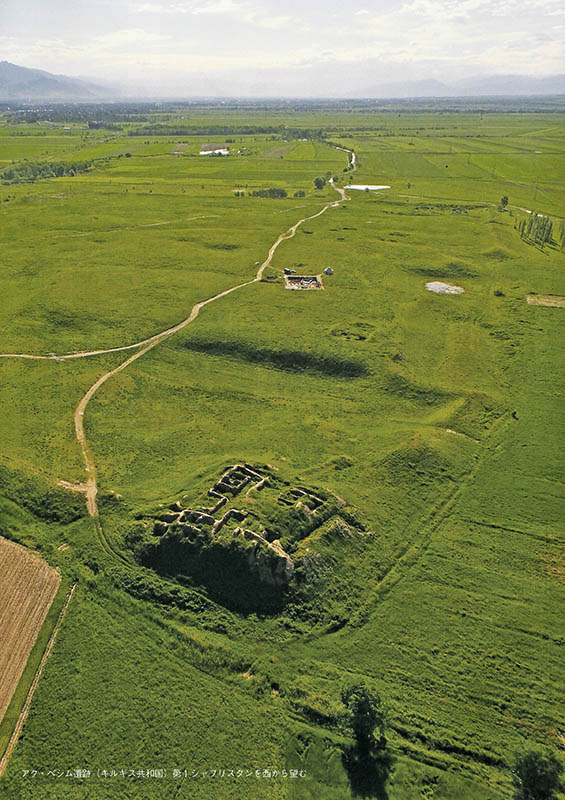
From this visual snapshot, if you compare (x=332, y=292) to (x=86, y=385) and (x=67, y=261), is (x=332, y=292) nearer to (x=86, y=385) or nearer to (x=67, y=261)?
(x=86, y=385)

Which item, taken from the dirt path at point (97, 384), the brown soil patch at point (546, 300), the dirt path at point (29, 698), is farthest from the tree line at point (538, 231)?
the dirt path at point (29, 698)

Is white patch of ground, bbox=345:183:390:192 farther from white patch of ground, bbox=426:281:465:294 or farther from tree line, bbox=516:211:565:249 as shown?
white patch of ground, bbox=426:281:465:294

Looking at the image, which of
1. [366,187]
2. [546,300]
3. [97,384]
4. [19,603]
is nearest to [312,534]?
[19,603]

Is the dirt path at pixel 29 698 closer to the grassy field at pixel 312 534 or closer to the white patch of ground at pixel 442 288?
the grassy field at pixel 312 534

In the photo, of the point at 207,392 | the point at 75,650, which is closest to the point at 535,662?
the point at 75,650

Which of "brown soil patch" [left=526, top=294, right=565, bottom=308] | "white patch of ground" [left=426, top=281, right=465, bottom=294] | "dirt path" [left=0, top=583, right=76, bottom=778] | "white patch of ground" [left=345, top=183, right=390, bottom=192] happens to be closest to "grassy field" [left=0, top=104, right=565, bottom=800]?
"dirt path" [left=0, top=583, right=76, bottom=778]

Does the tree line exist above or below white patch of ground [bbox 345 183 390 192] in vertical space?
below

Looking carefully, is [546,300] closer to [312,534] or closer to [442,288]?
[442,288]
